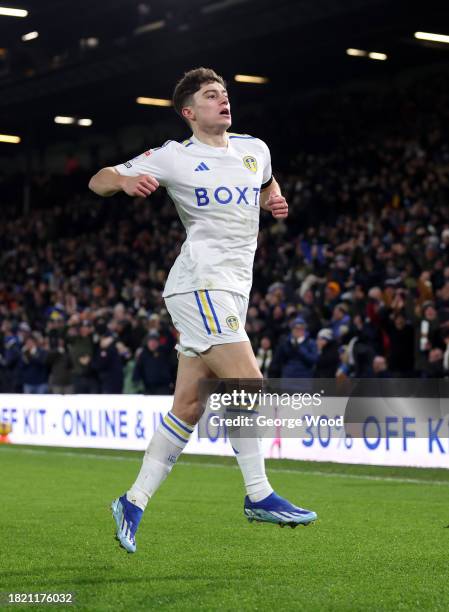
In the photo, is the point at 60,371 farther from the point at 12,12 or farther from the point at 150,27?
the point at 150,27

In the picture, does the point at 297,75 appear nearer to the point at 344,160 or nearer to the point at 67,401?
the point at 344,160

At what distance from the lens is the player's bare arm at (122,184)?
18.0ft

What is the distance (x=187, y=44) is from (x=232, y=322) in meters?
22.1

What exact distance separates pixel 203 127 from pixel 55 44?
25478mm

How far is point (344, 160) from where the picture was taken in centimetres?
2753

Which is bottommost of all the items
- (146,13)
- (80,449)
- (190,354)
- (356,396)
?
(80,449)

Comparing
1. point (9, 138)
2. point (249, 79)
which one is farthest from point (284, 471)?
point (9, 138)

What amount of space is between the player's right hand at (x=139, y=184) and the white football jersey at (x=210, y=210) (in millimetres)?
160

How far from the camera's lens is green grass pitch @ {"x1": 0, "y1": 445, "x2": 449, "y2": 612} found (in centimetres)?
503

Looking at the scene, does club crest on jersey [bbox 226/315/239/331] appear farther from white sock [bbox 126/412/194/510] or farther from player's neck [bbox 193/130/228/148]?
player's neck [bbox 193/130/228/148]

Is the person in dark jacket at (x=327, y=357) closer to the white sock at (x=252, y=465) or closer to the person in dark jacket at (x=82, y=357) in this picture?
the person in dark jacket at (x=82, y=357)

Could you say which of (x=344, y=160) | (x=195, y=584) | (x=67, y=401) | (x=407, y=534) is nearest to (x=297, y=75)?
(x=344, y=160)

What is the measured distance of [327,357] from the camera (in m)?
16.3

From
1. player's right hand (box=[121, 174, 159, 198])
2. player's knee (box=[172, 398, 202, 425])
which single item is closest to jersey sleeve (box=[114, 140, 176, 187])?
player's right hand (box=[121, 174, 159, 198])
